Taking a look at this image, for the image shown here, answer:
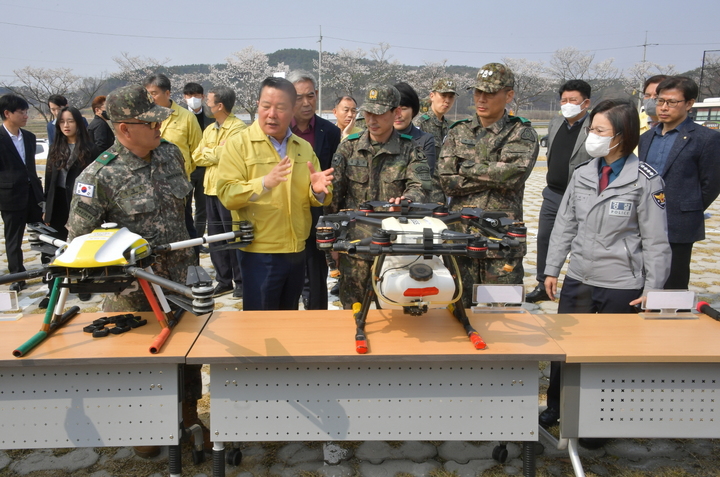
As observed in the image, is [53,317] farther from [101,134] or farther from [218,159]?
[101,134]

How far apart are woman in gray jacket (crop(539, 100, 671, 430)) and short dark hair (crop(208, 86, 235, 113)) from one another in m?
3.74

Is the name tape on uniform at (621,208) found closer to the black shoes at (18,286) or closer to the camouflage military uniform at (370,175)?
the camouflage military uniform at (370,175)

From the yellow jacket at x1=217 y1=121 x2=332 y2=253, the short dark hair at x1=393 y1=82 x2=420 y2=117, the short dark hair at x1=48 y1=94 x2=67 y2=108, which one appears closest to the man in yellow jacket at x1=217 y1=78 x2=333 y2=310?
the yellow jacket at x1=217 y1=121 x2=332 y2=253

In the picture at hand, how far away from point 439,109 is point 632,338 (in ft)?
13.5

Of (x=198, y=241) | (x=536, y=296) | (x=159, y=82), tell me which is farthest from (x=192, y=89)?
(x=536, y=296)

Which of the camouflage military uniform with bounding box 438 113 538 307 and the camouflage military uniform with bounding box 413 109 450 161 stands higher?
the camouflage military uniform with bounding box 413 109 450 161

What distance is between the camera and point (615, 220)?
269 cm

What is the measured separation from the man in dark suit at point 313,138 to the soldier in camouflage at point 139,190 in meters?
1.18

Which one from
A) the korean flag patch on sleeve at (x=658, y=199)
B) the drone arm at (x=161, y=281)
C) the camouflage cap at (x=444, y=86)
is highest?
the camouflage cap at (x=444, y=86)

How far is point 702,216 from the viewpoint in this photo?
3.59m

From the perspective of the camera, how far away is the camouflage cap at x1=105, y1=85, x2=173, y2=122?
249 cm

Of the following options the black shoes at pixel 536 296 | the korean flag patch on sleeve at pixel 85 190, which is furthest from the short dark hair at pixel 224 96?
the black shoes at pixel 536 296

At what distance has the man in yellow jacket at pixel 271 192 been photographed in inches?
113

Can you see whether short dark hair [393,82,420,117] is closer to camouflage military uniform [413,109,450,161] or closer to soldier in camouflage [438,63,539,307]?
camouflage military uniform [413,109,450,161]
